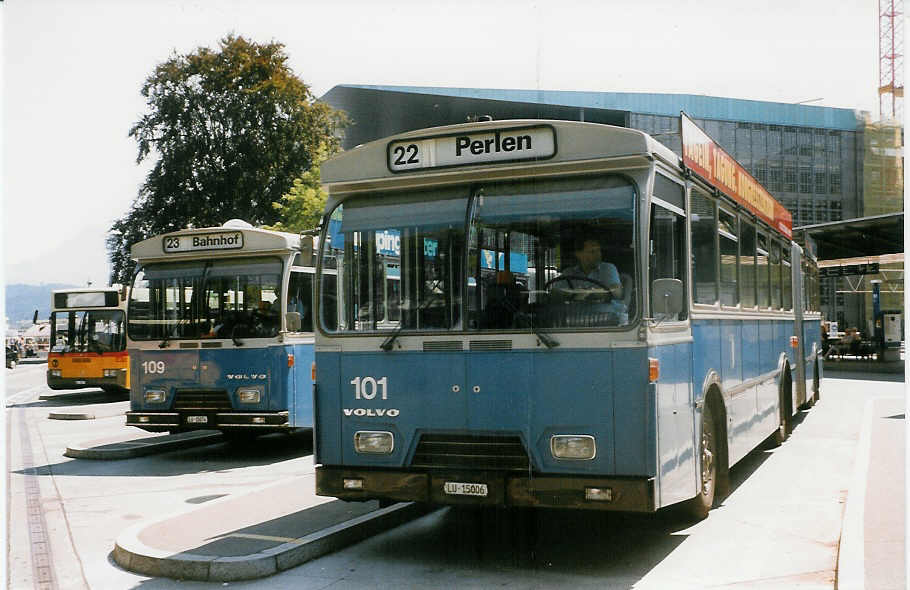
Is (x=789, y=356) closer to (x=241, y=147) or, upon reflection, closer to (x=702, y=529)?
(x=702, y=529)

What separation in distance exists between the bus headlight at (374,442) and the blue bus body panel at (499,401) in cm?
4

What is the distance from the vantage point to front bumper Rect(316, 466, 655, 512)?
19.9 ft

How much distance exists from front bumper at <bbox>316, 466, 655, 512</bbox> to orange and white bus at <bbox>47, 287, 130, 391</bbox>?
20541mm

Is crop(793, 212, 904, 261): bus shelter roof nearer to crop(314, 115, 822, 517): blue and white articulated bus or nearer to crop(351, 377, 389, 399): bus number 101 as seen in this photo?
crop(314, 115, 822, 517): blue and white articulated bus

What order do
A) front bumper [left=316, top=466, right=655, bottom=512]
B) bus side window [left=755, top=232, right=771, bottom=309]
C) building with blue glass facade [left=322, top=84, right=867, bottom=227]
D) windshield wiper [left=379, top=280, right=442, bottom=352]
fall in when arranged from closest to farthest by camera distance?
front bumper [left=316, top=466, right=655, bottom=512]
windshield wiper [left=379, top=280, right=442, bottom=352]
bus side window [left=755, top=232, right=771, bottom=309]
building with blue glass facade [left=322, top=84, right=867, bottom=227]

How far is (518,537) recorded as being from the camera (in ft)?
24.8

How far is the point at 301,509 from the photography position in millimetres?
8414

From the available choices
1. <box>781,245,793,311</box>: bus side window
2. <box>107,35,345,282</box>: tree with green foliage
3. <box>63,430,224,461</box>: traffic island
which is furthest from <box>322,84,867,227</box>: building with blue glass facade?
<box>63,430,224,461</box>: traffic island

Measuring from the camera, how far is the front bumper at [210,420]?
1229 cm

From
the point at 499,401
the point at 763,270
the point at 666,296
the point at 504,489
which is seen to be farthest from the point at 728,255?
the point at 504,489

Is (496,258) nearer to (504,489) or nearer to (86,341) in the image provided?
(504,489)

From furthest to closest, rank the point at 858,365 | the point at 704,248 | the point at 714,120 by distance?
the point at 714,120 < the point at 858,365 < the point at 704,248

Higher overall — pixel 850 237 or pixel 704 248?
pixel 850 237

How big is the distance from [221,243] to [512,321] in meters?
7.02
